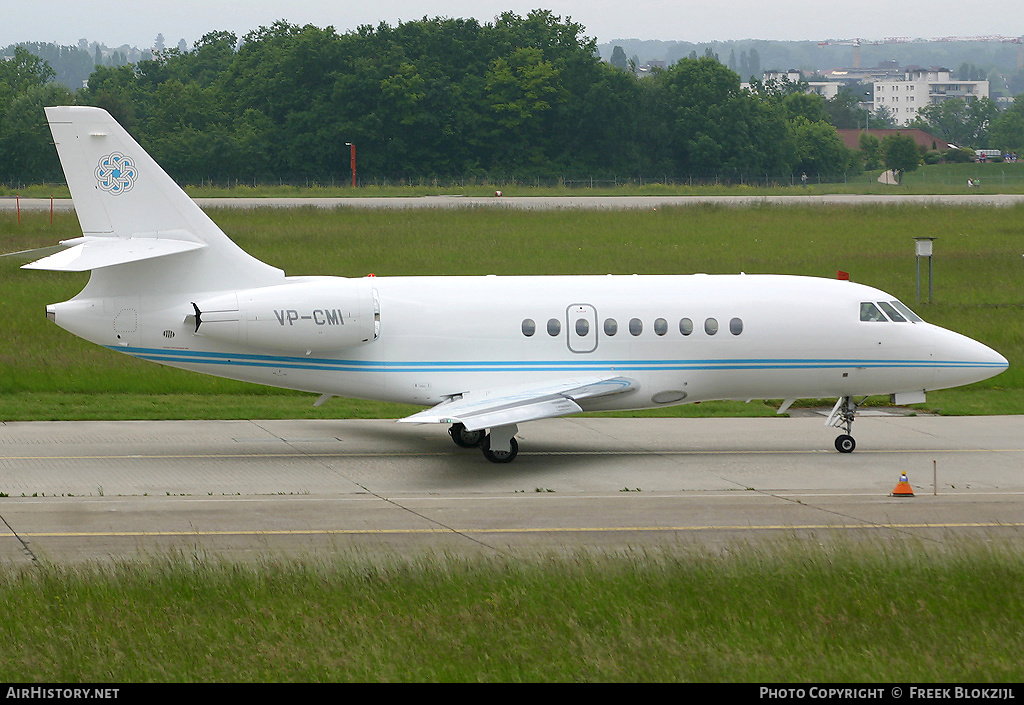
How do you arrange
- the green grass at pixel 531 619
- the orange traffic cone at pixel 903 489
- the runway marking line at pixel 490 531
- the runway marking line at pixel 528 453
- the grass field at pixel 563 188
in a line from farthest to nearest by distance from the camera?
the grass field at pixel 563 188
the runway marking line at pixel 528 453
the orange traffic cone at pixel 903 489
the runway marking line at pixel 490 531
the green grass at pixel 531 619

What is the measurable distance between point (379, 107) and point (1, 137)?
30.0m

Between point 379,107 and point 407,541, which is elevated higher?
point 379,107

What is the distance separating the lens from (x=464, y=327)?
2234 centimetres

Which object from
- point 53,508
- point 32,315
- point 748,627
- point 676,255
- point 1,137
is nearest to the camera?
point 748,627

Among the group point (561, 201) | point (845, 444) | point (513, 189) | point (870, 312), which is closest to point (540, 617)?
point (845, 444)

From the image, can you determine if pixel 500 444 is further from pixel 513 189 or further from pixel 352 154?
pixel 352 154

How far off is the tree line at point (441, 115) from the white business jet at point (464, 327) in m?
80.5

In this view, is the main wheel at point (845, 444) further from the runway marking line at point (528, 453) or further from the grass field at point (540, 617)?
the grass field at point (540, 617)

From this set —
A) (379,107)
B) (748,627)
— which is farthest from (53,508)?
(379,107)

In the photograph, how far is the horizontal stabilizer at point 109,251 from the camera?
20547mm

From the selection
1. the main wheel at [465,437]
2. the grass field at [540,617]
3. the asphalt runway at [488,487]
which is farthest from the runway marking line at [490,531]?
the main wheel at [465,437]

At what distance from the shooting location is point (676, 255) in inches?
1966
